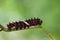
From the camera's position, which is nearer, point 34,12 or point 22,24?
point 22,24

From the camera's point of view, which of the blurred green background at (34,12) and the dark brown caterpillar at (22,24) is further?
the blurred green background at (34,12)

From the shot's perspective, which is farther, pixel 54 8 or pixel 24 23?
pixel 54 8

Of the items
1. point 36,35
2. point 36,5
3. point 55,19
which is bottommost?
point 36,35

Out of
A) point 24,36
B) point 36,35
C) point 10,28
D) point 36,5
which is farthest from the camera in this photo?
point 36,5

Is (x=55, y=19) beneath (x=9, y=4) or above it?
beneath

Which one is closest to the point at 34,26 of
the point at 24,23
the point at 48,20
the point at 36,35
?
the point at 24,23

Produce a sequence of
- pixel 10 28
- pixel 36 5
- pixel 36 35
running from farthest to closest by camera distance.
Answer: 1. pixel 36 5
2. pixel 36 35
3. pixel 10 28

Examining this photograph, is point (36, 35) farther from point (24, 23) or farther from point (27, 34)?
point (24, 23)

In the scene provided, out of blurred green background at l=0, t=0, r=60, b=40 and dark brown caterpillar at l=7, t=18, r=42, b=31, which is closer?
dark brown caterpillar at l=7, t=18, r=42, b=31
